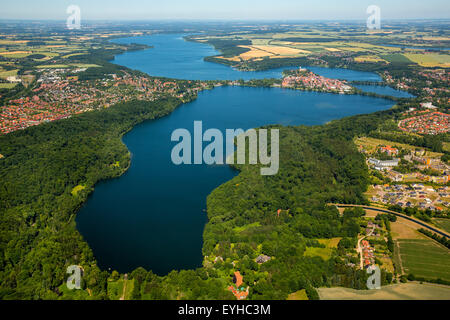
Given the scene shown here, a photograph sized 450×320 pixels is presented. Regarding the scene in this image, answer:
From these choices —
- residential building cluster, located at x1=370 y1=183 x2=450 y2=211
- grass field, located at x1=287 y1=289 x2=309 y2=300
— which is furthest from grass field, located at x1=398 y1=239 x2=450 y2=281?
grass field, located at x1=287 y1=289 x2=309 y2=300

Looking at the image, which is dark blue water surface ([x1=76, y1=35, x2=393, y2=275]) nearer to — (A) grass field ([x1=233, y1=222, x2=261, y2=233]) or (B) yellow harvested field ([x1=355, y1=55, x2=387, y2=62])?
(A) grass field ([x1=233, y1=222, x2=261, y2=233])

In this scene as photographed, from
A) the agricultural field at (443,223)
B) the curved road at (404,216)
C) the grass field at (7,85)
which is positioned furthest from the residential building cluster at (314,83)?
the grass field at (7,85)

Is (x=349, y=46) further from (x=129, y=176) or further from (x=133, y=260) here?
(x=133, y=260)

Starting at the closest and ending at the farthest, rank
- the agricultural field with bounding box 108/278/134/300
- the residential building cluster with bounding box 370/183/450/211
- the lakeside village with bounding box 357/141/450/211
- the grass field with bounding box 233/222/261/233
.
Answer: the agricultural field with bounding box 108/278/134/300 < the grass field with bounding box 233/222/261/233 < the residential building cluster with bounding box 370/183/450/211 < the lakeside village with bounding box 357/141/450/211

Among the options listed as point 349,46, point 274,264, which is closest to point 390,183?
point 274,264

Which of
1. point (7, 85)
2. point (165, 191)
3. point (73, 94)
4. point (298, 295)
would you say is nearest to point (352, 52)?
point (73, 94)
